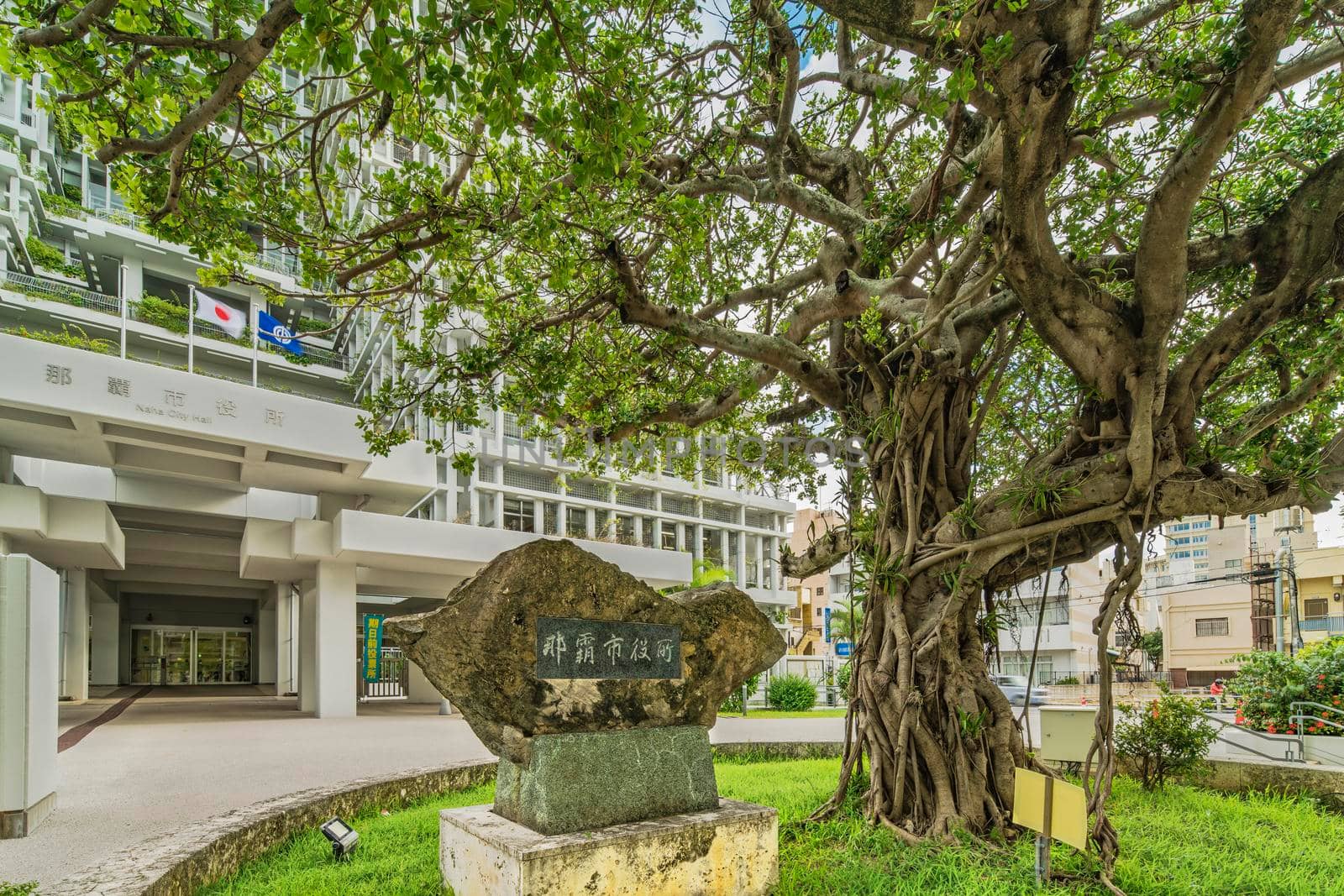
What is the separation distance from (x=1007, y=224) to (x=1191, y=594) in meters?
35.5

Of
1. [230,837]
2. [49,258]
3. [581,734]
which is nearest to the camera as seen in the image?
[581,734]

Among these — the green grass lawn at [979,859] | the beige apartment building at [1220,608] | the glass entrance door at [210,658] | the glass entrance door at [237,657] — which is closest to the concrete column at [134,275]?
the glass entrance door at [210,658]

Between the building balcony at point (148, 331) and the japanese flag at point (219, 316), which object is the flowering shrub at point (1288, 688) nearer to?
the japanese flag at point (219, 316)

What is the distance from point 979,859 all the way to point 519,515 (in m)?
22.9

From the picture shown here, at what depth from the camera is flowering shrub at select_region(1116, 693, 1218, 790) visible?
620cm

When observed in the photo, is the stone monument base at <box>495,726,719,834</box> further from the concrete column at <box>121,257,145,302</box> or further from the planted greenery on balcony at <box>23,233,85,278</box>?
the concrete column at <box>121,257,145,302</box>

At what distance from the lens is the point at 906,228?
4.80m

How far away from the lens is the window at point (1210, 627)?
30750mm

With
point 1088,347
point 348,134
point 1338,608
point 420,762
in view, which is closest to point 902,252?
point 1088,347

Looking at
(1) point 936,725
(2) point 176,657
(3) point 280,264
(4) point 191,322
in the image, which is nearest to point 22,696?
(1) point 936,725

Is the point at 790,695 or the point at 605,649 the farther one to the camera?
the point at 790,695

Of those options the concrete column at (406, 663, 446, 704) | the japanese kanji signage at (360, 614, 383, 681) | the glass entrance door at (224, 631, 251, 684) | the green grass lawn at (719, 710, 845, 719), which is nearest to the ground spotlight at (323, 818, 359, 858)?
the green grass lawn at (719, 710, 845, 719)

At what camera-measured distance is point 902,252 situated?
6.95 metres

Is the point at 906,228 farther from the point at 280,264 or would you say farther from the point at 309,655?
the point at 280,264
